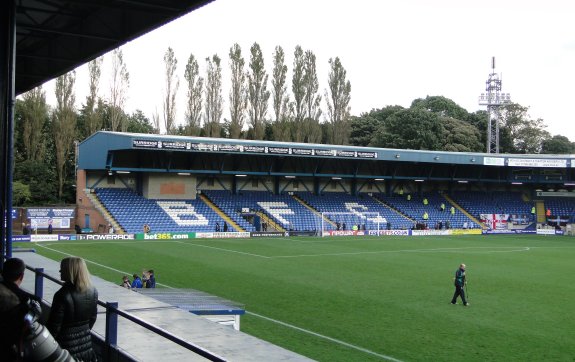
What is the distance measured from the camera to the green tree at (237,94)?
221ft

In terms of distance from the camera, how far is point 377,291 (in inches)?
885

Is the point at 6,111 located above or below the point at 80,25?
below

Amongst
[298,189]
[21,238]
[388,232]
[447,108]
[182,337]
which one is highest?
[447,108]

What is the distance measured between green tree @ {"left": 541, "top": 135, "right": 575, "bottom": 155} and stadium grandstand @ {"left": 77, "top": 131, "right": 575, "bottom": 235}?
2256 cm

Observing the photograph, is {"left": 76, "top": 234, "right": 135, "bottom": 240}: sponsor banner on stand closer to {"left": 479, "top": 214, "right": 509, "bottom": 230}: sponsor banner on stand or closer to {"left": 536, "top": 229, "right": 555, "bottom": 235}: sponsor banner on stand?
{"left": 479, "top": 214, "right": 509, "bottom": 230}: sponsor banner on stand

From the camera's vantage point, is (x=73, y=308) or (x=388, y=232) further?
(x=388, y=232)

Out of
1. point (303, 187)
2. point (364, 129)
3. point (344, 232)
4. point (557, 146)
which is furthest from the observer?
point (557, 146)

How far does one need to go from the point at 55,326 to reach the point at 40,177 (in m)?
52.6

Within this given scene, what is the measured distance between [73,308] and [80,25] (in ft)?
26.4

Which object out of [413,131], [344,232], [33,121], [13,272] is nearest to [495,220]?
[413,131]

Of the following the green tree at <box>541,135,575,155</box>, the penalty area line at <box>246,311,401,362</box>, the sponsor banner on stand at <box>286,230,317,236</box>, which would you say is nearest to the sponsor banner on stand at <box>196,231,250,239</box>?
the sponsor banner on stand at <box>286,230,317,236</box>

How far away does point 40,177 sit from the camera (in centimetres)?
5441

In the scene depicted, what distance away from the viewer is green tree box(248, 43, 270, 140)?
6850 cm

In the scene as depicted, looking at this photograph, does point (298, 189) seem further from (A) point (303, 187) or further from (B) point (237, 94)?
(B) point (237, 94)
